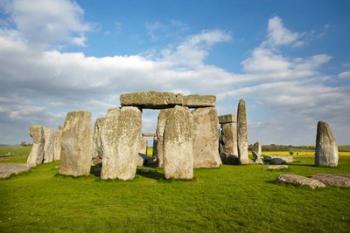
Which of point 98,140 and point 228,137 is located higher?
point 228,137

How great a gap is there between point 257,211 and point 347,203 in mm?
2629

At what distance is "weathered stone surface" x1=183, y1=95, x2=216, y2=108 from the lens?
1845 cm

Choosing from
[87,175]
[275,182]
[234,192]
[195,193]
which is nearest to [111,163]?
[87,175]

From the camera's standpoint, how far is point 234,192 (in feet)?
31.5

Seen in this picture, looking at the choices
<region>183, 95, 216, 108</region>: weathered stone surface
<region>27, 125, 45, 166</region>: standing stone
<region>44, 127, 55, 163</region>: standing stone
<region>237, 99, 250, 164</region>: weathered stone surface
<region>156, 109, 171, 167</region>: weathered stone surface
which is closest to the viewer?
<region>183, 95, 216, 108</region>: weathered stone surface

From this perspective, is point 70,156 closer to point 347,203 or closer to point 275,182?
point 275,182

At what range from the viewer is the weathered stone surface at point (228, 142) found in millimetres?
22344

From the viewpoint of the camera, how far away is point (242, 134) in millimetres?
21094

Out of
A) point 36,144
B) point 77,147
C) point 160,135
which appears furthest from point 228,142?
point 36,144


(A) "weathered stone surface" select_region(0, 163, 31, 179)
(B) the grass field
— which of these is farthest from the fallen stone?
(A) "weathered stone surface" select_region(0, 163, 31, 179)

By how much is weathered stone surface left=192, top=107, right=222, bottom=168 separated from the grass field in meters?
6.46

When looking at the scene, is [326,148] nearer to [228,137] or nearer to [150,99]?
[228,137]

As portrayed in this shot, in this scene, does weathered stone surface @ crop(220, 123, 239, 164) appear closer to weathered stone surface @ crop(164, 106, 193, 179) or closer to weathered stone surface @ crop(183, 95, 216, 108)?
weathered stone surface @ crop(183, 95, 216, 108)

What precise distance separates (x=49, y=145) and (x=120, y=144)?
43.6 feet
